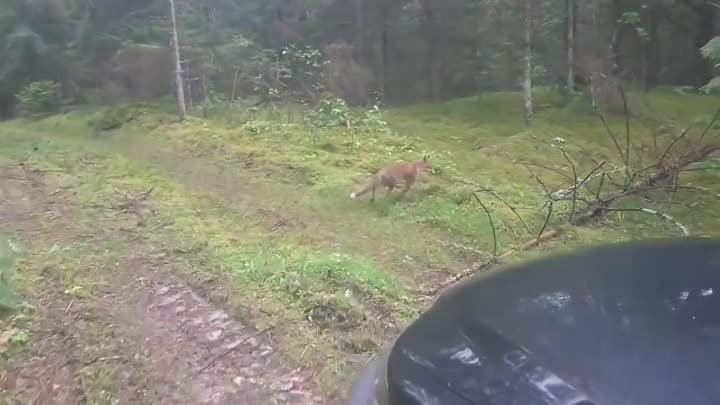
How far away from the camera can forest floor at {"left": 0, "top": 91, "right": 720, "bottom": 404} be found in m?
4.43

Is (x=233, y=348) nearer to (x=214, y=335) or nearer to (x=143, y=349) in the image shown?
(x=214, y=335)

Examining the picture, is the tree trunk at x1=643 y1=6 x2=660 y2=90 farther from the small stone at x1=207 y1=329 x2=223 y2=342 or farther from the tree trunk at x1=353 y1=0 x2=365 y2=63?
the small stone at x1=207 y1=329 x2=223 y2=342

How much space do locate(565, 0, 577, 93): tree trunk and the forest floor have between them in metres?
1.22

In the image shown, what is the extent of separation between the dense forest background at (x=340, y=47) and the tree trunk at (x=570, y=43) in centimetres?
4

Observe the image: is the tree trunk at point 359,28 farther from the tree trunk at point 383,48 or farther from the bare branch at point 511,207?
the bare branch at point 511,207

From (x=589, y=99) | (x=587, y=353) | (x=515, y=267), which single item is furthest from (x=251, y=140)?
(x=587, y=353)

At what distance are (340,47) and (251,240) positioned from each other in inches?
388

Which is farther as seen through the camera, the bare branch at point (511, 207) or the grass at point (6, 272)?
the bare branch at point (511, 207)

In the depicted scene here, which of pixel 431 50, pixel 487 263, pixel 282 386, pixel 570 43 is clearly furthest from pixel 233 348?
pixel 431 50

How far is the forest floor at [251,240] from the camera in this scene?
14.5ft

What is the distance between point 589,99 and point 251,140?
6.75 metres

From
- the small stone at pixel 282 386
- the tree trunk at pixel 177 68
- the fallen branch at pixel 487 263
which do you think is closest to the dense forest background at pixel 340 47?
the tree trunk at pixel 177 68

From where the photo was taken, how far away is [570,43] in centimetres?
1341

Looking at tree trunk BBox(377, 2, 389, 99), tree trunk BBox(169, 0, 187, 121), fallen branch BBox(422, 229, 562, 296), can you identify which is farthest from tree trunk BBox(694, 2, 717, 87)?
tree trunk BBox(169, 0, 187, 121)
